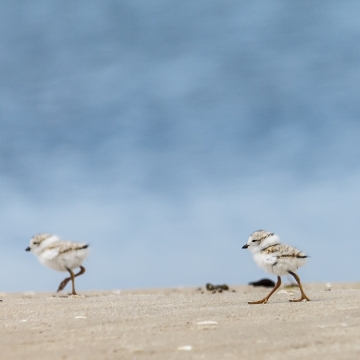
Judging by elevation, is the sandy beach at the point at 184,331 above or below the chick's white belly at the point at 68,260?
below

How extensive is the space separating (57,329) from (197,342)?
1.70 meters

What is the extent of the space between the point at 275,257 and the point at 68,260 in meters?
4.52

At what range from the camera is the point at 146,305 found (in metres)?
8.62

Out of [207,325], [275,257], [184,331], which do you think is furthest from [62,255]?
[184,331]

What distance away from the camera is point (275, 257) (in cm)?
866

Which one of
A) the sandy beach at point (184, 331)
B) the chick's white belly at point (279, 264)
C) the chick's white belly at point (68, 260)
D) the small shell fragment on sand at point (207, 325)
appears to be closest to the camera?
the sandy beach at point (184, 331)

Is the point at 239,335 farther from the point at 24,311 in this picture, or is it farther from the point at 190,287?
the point at 190,287

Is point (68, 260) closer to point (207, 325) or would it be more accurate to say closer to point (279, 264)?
point (279, 264)

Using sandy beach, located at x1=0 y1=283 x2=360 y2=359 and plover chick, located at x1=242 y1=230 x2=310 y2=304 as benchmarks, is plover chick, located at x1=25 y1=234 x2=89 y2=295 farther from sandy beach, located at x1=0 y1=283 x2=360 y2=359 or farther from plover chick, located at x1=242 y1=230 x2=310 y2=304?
plover chick, located at x1=242 y1=230 x2=310 y2=304

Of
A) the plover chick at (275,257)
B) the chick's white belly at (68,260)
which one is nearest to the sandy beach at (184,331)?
the plover chick at (275,257)

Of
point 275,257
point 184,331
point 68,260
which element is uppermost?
point 68,260

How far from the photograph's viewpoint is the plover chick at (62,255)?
11609 mm

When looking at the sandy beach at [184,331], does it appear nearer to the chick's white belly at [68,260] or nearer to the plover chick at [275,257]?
the plover chick at [275,257]

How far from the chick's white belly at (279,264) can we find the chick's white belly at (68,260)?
13.5ft
